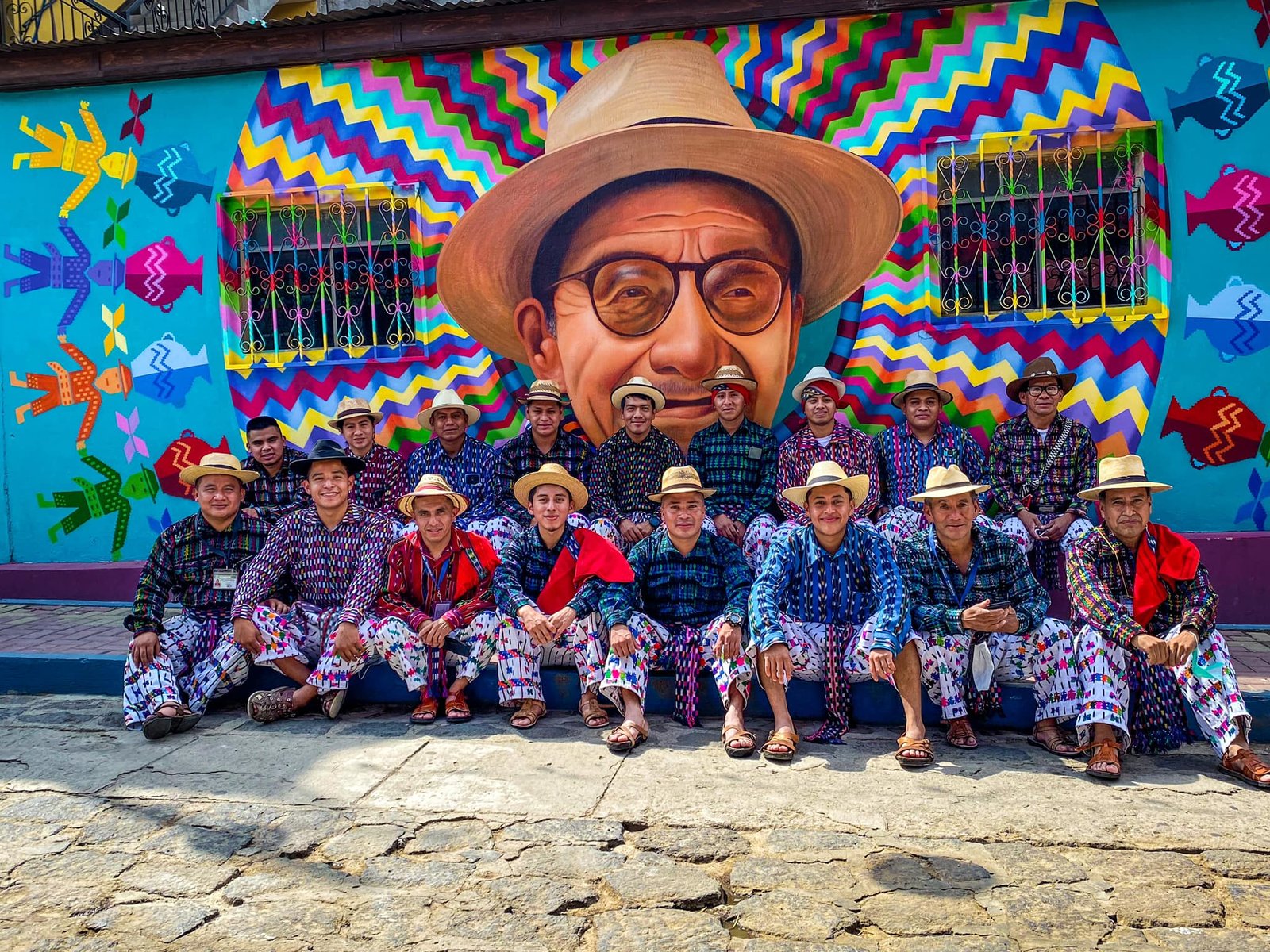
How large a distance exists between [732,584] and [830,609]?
0.49 meters

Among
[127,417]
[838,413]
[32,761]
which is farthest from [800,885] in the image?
[127,417]

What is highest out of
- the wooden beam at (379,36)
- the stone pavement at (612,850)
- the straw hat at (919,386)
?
the wooden beam at (379,36)

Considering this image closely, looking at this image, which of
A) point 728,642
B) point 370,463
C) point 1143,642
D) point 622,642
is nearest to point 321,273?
point 370,463

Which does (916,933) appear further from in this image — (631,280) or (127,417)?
(127,417)

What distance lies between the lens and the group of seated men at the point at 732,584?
445cm

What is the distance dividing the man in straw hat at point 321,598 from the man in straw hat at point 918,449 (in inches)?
117

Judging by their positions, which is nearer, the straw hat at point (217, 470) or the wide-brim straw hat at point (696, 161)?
the straw hat at point (217, 470)

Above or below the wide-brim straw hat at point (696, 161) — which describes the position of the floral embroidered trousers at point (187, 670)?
below

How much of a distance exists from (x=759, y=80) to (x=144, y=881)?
586 centimetres

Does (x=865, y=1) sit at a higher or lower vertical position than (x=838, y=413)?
higher

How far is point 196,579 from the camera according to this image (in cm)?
559

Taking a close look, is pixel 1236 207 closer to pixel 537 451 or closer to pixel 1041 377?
pixel 1041 377

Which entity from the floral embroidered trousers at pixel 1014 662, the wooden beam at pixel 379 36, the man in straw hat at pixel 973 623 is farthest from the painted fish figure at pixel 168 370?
the floral embroidered trousers at pixel 1014 662

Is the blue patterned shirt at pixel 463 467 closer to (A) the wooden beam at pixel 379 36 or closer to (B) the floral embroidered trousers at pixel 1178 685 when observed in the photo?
(A) the wooden beam at pixel 379 36
